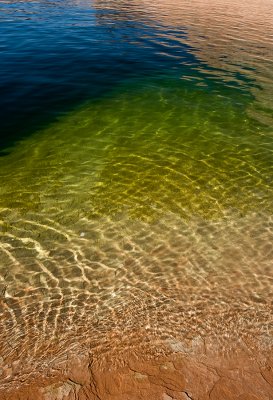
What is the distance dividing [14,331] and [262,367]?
4178mm

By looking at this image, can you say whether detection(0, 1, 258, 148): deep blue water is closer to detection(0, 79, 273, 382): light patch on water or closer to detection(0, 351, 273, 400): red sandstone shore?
detection(0, 79, 273, 382): light patch on water

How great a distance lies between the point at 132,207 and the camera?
8766 millimetres

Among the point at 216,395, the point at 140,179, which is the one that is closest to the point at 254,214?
the point at 140,179

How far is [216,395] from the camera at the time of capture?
469 cm

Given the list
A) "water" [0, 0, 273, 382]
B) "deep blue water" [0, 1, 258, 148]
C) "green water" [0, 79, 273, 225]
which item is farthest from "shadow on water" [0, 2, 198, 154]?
"green water" [0, 79, 273, 225]

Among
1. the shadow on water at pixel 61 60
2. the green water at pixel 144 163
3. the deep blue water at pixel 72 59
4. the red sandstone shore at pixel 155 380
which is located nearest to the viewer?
the red sandstone shore at pixel 155 380

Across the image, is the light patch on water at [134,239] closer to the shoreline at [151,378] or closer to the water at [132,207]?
the water at [132,207]

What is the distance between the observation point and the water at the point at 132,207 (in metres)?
5.74

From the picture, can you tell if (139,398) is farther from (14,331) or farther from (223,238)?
(223,238)

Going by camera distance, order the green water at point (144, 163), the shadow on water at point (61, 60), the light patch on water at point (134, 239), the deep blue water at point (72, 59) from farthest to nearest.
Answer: the deep blue water at point (72, 59) < the shadow on water at point (61, 60) < the green water at point (144, 163) < the light patch on water at point (134, 239)

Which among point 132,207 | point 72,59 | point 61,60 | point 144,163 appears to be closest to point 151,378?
point 132,207

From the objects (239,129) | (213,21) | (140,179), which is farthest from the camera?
(213,21)

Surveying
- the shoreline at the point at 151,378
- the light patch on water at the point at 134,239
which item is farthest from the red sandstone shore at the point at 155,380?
the light patch on water at the point at 134,239

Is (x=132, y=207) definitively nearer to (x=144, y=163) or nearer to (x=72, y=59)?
(x=144, y=163)
